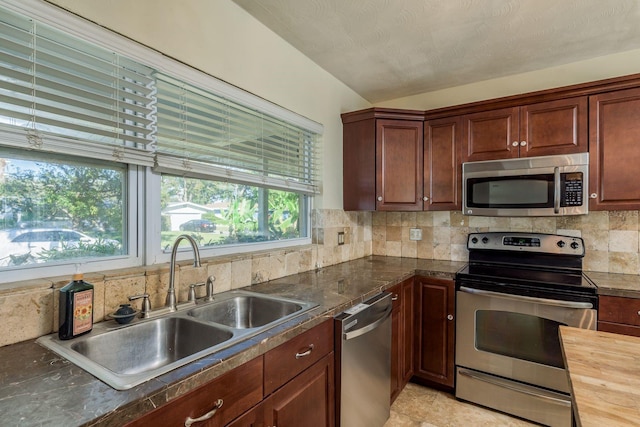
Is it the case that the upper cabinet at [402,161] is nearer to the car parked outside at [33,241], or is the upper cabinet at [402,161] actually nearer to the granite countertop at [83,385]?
the granite countertop at [83,385]

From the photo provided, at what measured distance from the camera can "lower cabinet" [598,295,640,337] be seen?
1.73 metres

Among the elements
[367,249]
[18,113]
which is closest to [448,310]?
[367,249]

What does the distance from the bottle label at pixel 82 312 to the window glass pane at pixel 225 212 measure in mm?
482

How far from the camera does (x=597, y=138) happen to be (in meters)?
2.07

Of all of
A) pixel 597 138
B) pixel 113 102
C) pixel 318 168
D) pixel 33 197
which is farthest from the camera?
pixel 318 168

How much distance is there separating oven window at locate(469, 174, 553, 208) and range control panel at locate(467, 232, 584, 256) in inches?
12.9

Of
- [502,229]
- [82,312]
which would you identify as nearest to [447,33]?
[502,229]

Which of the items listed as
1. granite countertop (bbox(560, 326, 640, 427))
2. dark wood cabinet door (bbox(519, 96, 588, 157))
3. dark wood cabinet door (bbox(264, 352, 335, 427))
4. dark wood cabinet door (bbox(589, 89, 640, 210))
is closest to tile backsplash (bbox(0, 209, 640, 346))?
dark wood cabinet door (bbox(589, 89, 640, 210))

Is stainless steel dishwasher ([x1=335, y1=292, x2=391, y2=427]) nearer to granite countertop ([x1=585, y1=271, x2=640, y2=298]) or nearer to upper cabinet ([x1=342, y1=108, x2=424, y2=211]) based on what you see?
upper cabinet ([x1=342, y1=108, x2=424, y2=211])

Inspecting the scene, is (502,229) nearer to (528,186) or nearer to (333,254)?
(528,186)

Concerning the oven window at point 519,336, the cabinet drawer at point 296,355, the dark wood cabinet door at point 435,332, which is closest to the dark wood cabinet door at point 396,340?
the dark wood cabinet door at point 435,332

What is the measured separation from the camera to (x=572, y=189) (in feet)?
6.91

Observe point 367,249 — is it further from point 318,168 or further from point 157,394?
point 157,394

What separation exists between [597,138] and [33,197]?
3.05 m
